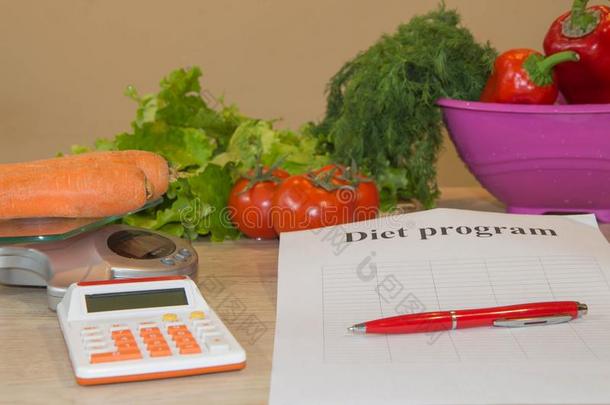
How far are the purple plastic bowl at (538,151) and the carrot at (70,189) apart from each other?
1.48ft

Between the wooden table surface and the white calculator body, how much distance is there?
0.04ft

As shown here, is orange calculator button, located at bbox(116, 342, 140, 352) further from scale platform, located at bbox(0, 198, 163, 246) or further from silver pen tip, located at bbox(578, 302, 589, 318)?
silver pen tip, located at bbox(578, 302, 589, 318)

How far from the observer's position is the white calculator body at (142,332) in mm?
587

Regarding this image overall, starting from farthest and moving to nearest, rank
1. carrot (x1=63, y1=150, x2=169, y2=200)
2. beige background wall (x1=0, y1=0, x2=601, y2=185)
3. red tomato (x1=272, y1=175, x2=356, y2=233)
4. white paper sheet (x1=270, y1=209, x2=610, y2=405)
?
beige background wall (x1=0, y1=0, x2=601, y2=185) → red tomato (x1=272, y1=175, x2=356, y2=233) → carrot (x1=63, y1=150, x2=169, y2=200) → white paper sheet (x1=270, y1=209, x2=610, y2=405)

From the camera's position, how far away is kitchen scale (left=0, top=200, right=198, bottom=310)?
2.43 ft

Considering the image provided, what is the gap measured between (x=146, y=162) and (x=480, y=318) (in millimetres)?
383

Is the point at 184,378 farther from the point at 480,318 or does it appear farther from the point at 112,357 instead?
the point at 480,318

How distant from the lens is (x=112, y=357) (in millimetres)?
590

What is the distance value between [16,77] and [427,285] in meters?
1.71

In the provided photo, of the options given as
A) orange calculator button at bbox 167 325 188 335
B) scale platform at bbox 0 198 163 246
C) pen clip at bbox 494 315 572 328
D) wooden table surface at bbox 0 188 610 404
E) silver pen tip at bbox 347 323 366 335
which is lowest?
wooden table surface at bbox 0 188 610 404

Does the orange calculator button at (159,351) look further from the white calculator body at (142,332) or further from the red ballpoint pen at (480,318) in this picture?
the red ballpoint pen at (480,318)

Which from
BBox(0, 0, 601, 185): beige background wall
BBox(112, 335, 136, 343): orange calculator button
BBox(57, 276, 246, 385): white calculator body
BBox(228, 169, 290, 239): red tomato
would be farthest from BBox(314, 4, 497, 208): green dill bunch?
BBox(0, 0, 601, 185): beige background wall

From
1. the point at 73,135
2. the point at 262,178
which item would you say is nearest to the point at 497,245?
the point at 262,178

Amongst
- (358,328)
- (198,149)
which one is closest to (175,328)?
(358,328)
